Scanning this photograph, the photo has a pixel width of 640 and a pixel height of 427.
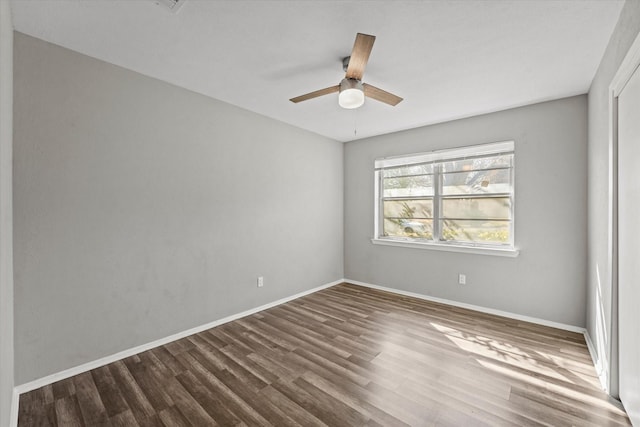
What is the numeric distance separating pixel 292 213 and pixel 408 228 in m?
1.85

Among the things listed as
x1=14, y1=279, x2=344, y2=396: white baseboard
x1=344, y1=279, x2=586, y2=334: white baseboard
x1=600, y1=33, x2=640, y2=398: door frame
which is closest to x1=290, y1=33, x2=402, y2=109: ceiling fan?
x1=600, y1=33, x2=640, y2=398: door frame

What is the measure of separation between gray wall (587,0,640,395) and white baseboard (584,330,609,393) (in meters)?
0.01

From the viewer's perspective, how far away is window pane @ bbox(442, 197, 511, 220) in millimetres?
3582

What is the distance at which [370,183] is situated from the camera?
477cm

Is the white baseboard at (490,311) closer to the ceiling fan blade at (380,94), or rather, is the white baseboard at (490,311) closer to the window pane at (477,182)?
the window pane at (477,182)

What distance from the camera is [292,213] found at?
4164mm

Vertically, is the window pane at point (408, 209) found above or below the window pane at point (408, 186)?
below

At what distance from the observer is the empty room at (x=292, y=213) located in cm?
182

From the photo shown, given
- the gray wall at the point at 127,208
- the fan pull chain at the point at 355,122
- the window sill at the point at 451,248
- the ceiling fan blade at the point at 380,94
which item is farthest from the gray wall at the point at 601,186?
the gray wall at the point at 127,208

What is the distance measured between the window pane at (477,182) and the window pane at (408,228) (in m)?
0.57

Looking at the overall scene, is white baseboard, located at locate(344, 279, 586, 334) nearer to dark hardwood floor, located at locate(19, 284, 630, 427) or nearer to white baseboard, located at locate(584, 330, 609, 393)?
dark hardwood floor, located at locate(19, 284, 630, 427)

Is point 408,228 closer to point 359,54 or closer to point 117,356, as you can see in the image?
point 359,54

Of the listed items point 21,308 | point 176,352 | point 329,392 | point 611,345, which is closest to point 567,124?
point 611,345

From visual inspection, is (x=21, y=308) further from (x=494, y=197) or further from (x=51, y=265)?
(x=494, y=197)
